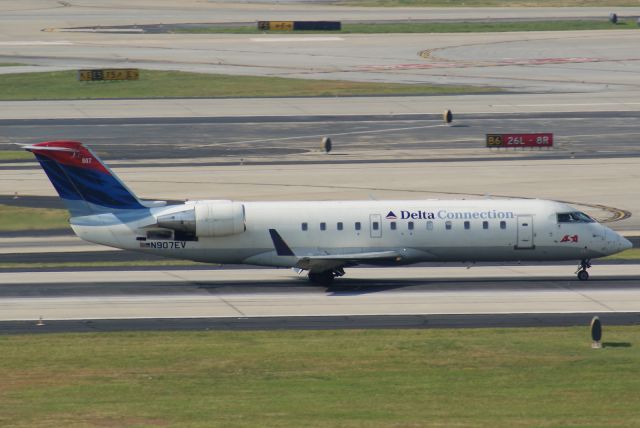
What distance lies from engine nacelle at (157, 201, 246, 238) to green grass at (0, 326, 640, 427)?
7554 mm

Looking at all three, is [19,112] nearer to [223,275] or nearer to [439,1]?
[223,275]

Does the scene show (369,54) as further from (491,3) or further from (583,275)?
(583,275)

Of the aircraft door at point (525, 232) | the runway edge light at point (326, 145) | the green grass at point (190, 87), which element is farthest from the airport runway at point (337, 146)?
the green grass at point (190, 87)

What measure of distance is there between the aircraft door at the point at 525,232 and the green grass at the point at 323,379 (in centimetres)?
765

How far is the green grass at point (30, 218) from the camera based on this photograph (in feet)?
214

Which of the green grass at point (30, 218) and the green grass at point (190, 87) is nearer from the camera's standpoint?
the green grass at point (30, 218)

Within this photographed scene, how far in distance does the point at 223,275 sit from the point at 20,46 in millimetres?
92478

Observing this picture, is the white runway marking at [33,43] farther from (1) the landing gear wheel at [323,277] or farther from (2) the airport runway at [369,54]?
(1) the landing gear wheel at [323,277]

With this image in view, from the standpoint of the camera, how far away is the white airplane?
50281 millimetres

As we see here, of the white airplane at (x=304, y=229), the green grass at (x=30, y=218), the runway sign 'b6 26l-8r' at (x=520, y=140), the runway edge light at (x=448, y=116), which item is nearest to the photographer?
the white airplane at (x=304, y=229)

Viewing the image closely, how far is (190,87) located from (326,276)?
213ft

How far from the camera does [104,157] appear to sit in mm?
84250

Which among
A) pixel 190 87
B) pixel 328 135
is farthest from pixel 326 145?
pixel 190 87

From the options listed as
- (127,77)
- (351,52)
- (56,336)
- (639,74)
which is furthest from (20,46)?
(56,336)
